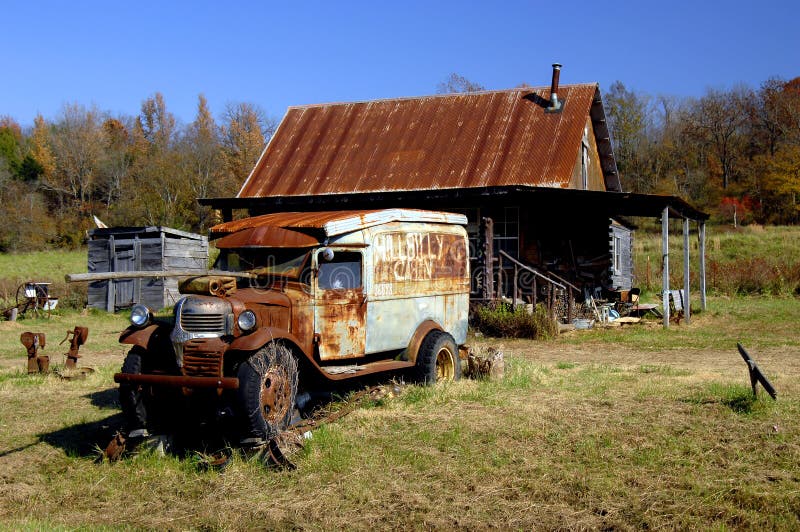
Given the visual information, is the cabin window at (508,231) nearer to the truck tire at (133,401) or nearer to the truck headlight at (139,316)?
the truck headlight at (139,316)

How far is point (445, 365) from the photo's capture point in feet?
34.6

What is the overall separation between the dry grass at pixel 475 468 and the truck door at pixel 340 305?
0.77m

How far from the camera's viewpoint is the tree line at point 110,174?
45625 millimetres

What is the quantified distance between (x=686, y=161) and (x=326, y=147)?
3779 centimetres

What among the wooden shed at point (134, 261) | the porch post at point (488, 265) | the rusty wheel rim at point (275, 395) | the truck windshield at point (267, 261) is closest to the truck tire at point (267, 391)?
the rusty wheel rim at point (275, 395)

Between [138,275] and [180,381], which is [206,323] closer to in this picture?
[180,381]

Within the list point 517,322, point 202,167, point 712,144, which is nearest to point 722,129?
point 712,144

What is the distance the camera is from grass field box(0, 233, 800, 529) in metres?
5.99

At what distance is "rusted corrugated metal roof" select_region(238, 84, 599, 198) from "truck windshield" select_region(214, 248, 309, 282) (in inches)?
481

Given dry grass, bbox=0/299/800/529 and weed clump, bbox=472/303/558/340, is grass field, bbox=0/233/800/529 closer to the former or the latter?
dry grass, bbox=0/299/800/529

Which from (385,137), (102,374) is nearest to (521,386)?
(102,374)

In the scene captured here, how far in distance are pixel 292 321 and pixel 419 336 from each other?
2.31 metres

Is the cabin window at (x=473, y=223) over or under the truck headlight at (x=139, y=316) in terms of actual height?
over

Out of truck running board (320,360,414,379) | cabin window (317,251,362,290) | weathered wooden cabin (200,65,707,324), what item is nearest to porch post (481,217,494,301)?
weathered wooden cabin (200,65,707,324)
